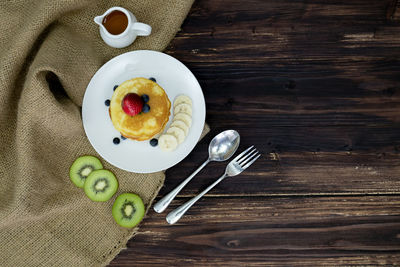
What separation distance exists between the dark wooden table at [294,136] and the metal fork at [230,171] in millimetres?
56

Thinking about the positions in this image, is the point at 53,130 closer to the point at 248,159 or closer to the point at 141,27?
the point at 141,27

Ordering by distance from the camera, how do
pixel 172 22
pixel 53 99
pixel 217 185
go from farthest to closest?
pixel 217 185 → pixel 172 22 → pixel 53 99

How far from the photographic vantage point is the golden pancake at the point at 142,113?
59.4 inches

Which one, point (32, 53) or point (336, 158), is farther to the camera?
point (336, 158)

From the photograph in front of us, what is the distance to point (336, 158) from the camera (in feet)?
5.68

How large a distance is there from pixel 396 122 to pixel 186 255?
130cm

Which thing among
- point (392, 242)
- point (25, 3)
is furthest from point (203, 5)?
point (392, 242)

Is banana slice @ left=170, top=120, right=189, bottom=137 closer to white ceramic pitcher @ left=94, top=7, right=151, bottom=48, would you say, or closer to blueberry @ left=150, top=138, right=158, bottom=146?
blueberry @ left=150, top=138, right=158, bottom=146

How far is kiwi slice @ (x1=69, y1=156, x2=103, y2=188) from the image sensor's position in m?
1.65

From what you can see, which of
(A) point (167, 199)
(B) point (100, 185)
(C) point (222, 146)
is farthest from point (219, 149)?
(B) point (100, 185)

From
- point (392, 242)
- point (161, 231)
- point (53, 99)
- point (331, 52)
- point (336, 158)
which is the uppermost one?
point (53, 99)

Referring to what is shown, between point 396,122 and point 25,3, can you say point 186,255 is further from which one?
point 25,3

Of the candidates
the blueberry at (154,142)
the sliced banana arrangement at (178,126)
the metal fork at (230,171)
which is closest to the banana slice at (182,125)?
the sliced banana arrangement at (178,126)

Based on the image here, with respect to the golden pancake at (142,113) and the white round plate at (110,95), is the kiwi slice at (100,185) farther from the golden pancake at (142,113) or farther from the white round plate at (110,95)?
the golden pancake at (142,113)
